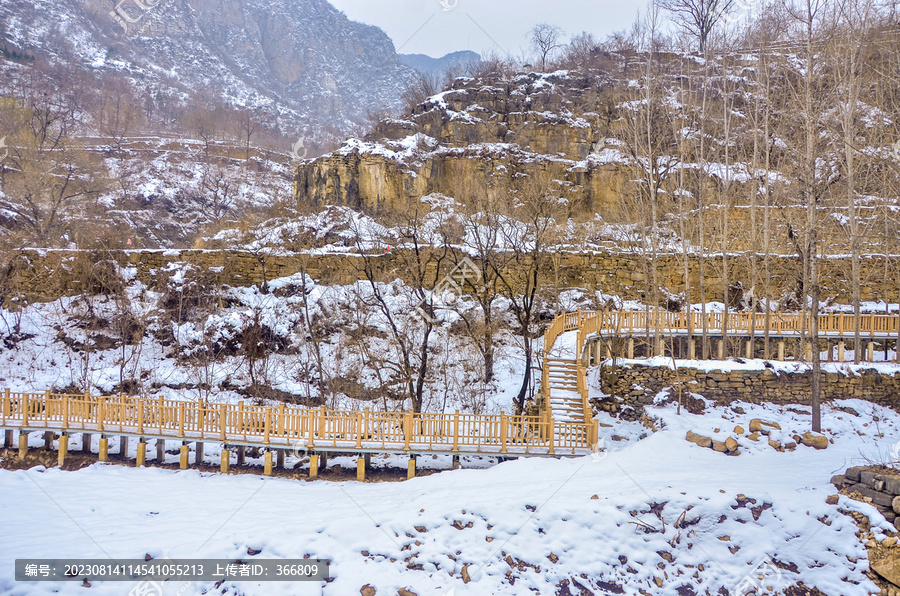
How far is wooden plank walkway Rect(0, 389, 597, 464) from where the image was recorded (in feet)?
33.6

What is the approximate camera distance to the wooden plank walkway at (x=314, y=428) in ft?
33.6

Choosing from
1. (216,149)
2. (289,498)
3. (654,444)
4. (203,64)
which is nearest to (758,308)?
(654,444)

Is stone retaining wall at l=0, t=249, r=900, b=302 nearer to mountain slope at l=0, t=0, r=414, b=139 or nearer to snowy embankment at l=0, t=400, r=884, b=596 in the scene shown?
snowy embankment at l=0, t=400, r=884, b=596

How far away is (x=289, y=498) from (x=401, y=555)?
Result: 3272 millimetres

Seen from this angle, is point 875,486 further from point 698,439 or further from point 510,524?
point 510,524

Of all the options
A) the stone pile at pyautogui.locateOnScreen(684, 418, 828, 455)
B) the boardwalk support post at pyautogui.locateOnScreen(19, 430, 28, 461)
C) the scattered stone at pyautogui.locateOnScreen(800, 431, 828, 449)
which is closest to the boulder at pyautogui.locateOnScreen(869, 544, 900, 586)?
the stone pile at pyautogui.locateOnScreen(684, 418, 828, 455)

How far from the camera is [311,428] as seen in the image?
407 inches

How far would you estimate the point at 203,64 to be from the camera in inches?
3524

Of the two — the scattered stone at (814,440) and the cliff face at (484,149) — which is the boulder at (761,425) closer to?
the scattered stone at (814,440)

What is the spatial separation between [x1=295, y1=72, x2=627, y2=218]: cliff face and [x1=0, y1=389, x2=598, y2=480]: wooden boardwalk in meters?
19.4

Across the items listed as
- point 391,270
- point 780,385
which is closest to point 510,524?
point 780,385

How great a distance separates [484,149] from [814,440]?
24.7m

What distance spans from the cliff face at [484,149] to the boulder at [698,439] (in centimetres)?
2060

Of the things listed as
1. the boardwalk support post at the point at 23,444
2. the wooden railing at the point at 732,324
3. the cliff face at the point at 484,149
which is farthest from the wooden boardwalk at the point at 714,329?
the boardwalk support post at the point at 23,444
